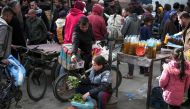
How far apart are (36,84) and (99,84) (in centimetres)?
229

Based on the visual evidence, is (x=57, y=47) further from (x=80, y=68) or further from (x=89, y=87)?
(x=89, y=87)

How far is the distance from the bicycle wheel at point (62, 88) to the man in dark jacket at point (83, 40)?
469 mm

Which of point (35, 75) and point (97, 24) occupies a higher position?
point (97, 24)

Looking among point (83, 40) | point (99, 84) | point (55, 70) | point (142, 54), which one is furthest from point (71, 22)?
point (99, 84)

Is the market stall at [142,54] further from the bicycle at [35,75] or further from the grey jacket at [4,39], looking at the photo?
the grey jacket at [4,39]

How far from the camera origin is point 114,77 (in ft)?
27.6

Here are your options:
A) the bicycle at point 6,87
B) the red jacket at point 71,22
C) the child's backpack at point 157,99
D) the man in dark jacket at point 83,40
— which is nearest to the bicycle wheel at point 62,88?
the man in dark jacket at point 83,40

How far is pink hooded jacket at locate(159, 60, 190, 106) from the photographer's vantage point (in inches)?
229

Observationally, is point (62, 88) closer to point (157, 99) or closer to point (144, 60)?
point (144, 60)

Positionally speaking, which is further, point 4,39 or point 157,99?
point 157,99

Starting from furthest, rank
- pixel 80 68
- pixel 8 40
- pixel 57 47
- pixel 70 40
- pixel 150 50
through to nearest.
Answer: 1. pixel 57 47
2. pixel 70 40
3. pixel 80 68
4. pixel 150 50
5. pixel 8 40

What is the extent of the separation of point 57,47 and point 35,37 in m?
0.70

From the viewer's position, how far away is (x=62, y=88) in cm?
743

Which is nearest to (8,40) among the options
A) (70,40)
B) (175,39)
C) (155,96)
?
(70,40)
